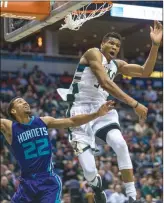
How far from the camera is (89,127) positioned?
7805mm

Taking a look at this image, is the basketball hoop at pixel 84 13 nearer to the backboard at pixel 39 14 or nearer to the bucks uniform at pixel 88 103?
the backboard at pixel 39 14

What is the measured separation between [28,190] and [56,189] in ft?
1.11

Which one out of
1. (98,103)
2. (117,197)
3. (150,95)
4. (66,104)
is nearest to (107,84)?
(98,103)

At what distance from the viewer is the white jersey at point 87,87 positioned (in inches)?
307

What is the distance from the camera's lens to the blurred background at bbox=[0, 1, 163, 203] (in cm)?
1555

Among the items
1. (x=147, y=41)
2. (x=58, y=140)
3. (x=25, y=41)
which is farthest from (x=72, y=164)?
(x=147, y=41)

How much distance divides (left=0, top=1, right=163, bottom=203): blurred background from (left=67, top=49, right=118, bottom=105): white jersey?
1.41m

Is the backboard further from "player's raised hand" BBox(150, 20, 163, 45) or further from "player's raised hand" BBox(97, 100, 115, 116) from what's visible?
"player's raised hand" BBox(97, 100, 115, 116)

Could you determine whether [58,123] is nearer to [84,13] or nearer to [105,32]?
[84,13]

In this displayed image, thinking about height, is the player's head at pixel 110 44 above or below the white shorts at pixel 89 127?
above

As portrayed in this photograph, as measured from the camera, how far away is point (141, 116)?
7.12 m

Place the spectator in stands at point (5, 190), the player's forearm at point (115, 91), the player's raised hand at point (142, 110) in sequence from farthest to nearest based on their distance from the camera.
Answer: the spectator in stands at point (5, 190) < the player's forearm at point (115, 91) < the player's raised hand at point (142, 110)

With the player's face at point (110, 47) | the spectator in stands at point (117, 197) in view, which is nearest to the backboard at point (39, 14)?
the player's face at point (110, 47)

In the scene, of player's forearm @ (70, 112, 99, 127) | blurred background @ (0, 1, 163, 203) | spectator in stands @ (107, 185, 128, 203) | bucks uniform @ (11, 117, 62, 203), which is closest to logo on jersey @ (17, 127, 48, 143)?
bucks uniform @ (11, 117, 62, 203)
